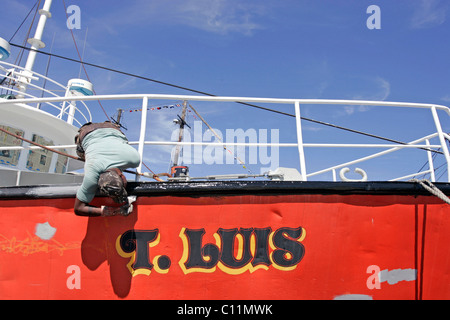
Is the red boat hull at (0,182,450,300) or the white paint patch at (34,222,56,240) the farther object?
the white paint patch at (34,222,56,240)

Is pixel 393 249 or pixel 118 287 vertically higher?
pixel 393 249

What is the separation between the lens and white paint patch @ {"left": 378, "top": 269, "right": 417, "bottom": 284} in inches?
105

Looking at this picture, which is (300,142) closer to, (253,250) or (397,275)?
(253,250)

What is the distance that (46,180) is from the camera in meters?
4.62

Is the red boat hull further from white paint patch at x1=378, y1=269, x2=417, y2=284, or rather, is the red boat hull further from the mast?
the mast

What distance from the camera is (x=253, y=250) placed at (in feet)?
8.72

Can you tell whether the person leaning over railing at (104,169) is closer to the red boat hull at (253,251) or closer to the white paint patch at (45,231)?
the red boat hull at (253,251)

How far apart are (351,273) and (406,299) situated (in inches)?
20.5

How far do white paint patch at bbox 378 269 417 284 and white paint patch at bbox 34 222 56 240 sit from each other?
289 centimetres

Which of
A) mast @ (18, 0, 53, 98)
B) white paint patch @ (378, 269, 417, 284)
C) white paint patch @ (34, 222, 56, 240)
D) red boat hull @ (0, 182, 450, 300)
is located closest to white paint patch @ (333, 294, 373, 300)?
red boat hull @ (0, 182, 450, 300)

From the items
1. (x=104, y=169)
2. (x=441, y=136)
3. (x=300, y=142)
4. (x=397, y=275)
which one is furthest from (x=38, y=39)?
(x=397, y=275)

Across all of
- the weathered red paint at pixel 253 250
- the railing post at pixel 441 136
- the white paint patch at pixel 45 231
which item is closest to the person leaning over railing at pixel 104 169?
the weathered red paint at pixel 253 250
